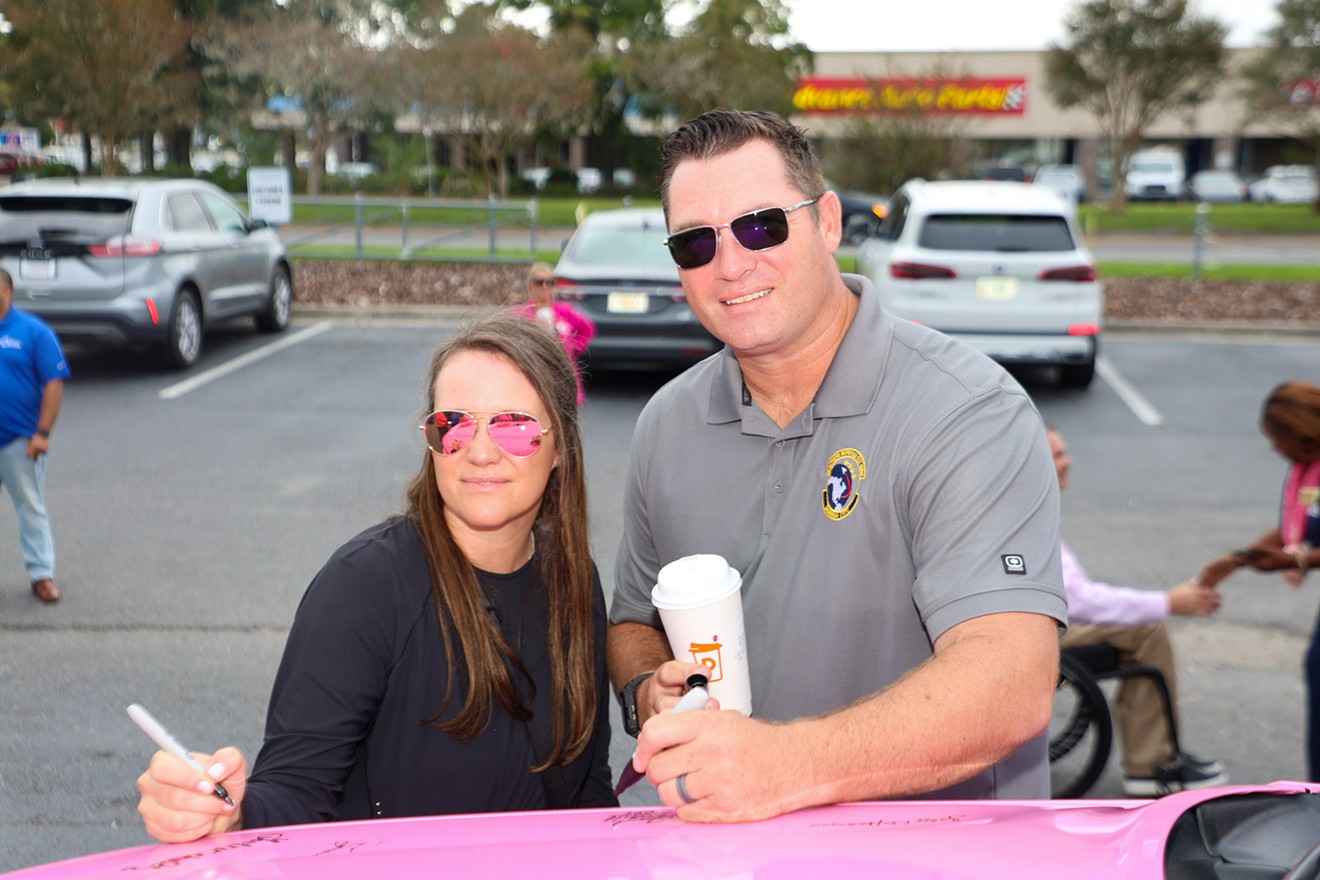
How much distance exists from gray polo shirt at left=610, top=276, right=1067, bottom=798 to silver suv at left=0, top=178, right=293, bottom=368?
10353 millimetres

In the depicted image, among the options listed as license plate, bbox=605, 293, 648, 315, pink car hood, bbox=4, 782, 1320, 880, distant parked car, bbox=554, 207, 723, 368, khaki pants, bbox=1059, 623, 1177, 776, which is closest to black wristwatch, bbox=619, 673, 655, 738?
pink car hood, bbox=4, 782, 1320, 880

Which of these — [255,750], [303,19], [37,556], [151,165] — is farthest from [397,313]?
[151,165]

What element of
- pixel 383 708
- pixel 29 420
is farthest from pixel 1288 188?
pixel 383 708

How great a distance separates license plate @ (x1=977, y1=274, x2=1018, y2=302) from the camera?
1138 centimetres

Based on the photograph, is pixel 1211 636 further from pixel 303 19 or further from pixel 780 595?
pixel 303 19

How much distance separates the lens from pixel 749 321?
2365mm

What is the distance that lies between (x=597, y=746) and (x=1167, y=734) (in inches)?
108

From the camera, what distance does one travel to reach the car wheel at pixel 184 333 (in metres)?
12.1

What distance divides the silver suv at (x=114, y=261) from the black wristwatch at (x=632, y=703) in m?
10.3

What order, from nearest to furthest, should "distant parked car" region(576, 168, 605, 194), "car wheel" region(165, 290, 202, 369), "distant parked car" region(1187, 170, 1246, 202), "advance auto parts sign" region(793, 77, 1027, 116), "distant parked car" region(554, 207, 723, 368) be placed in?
"distant parked car" region(554, 207, 723, 368) → "car wheel" region(165, 290, 202, 369) → "distant parked car" region(576, 168, 605, 194) → "distant parked car" region(1187, 170, 1246, 202) → "advance auto parts sign" region(793, 77, 1027, 116)

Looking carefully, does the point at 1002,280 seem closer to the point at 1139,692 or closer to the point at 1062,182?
the point at 1139,692

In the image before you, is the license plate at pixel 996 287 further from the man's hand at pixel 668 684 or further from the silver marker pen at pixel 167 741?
the silver marker pen at pixel 167 741

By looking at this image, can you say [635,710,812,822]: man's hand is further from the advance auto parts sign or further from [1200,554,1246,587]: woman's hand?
the advance auto parts sign

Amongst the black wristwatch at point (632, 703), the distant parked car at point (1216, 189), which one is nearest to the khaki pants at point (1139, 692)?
the black wristwatch at point (632, 703)
